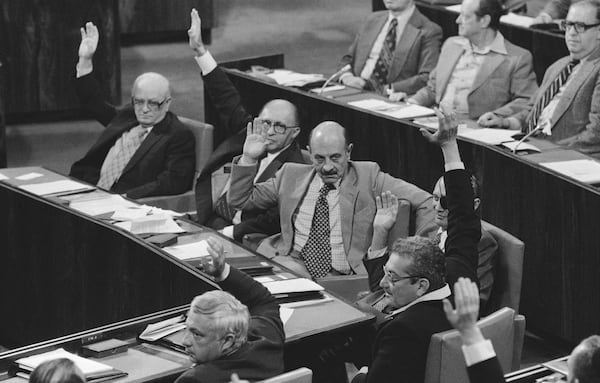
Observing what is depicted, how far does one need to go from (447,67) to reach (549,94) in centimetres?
87

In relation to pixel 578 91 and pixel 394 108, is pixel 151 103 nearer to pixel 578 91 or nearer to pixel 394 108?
pixel 394 108

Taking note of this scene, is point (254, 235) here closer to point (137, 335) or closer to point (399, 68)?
point (137, 335)

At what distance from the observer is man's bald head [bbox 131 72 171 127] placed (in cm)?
636

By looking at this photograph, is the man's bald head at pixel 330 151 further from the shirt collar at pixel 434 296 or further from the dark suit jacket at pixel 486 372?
the dark suit jacket at pixel 486 372

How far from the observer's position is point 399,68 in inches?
292

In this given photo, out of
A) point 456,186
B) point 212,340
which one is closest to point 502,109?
point 456,186

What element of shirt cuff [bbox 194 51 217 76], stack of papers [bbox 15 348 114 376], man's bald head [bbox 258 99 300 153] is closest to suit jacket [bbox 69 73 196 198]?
shirt cuff [bbox 194 51 217 76]

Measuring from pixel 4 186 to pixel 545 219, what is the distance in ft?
7.76

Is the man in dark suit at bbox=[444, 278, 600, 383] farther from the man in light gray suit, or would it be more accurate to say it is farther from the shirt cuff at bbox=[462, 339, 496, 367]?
the man in light gray suit

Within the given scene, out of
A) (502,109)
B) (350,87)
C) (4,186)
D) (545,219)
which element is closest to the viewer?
(545,219)

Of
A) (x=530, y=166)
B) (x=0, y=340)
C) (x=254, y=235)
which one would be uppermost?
(x=530, y=166)

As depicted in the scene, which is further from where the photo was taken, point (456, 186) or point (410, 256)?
point (456, 186)

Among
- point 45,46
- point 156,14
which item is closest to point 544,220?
point 45,46

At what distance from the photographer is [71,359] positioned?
12.2 ft
